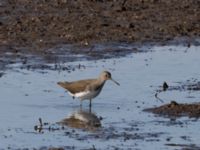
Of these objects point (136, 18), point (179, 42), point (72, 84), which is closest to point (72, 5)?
point (136, 18)

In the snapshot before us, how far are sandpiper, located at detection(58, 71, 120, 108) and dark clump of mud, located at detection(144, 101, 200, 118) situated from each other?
1.04 m

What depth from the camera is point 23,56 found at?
70.8 feet

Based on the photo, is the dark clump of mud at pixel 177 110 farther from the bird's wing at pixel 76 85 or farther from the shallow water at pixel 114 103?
the bird's wing at pixel 76 85

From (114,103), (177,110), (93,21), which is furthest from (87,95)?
(93,21)

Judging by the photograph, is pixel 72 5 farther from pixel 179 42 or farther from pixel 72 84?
pixel 72 84

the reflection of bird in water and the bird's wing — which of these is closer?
the reflection of bird in water

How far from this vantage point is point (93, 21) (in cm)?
2450

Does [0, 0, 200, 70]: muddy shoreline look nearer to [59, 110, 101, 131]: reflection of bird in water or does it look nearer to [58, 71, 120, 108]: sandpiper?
[58, 71, 120, 108]: sandpiper

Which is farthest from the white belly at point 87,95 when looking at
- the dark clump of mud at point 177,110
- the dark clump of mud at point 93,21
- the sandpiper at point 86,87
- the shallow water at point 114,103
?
the dark clump of mud at point 93,21

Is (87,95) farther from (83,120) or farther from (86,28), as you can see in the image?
(86,28)

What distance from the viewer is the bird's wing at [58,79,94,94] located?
18047 mm

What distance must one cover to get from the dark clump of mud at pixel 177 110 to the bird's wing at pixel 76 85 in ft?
4.17

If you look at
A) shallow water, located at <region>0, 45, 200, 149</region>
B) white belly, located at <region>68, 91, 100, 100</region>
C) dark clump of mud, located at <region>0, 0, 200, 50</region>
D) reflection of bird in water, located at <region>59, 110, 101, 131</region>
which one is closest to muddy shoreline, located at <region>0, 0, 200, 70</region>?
dark clump of mud, located at <region>0, 0, 200, 50</region>

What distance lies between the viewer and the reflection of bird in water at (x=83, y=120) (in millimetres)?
16375
